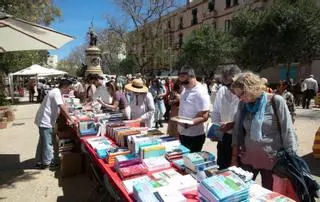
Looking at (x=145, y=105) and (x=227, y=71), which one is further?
(x=145, y=105)

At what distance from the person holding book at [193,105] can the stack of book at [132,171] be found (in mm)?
1056

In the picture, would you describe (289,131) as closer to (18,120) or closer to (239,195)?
(239,195)

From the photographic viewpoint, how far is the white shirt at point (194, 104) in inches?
138


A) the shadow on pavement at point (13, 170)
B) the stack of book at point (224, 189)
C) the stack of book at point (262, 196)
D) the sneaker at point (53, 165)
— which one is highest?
the stack of book at point (224, 189)

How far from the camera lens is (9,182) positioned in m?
4.79

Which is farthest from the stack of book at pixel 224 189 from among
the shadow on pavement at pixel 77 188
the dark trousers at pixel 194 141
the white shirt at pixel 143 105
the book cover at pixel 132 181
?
the white shirt at pixel 143 105

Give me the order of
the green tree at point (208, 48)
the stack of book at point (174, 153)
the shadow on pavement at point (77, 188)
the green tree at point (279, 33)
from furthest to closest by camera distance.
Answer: the green tree at point (208, 48) < the green tree at point (279, 33) < the shadow on pavement at point (77, 188) < the stack of book at point (174, 153)

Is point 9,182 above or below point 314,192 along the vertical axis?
below

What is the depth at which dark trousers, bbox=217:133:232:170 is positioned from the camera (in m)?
3.53

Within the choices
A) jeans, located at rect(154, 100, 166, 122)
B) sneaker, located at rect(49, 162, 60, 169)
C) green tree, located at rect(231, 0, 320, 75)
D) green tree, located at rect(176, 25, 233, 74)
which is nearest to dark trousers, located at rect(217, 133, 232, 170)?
sneaker, located at rect(49, 162, 60, 169)

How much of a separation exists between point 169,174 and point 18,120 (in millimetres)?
11110

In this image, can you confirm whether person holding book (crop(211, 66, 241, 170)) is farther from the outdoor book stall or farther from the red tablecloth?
the red tablecloth

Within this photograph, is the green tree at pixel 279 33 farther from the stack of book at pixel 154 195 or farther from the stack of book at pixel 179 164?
the stack of book at pixel 154 195

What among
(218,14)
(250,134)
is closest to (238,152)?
(250,134)
